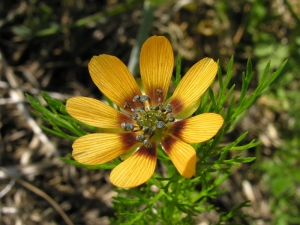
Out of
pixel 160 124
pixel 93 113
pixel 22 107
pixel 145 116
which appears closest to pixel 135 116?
pixel 145 116

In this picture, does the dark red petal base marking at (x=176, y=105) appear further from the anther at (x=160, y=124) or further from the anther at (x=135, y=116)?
the anther at (x=135, y=116)

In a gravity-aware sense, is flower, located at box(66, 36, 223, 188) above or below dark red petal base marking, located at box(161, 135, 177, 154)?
above

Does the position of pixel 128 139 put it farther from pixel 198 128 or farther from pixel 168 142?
pixel 198 128

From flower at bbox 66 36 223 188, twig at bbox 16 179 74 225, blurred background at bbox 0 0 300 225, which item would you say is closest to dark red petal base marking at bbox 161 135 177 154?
flower at bbox 66 36 223 188

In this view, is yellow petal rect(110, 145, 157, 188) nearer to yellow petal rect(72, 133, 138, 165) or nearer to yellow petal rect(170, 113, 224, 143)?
yellow petal rect(72, 133, 138, 165)

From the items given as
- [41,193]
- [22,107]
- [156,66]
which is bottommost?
[41,193]

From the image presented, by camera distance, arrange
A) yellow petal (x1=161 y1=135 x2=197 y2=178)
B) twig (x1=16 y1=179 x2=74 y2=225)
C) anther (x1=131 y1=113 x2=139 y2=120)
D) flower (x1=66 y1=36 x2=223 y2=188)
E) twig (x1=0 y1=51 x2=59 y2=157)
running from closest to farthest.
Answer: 1. yellow petal (x1=161 y1=135 x2=197 y2=178)
2. flower (x1=66 y1=36 x2=223 y2=188)
3. anther (x1=131 y1=113 x2=139 y2=120)
4. twig (x1=16 y1=179 x2=74 y2=225)
5. twig (x1=0 y1=51 x2=59 y2=157)
